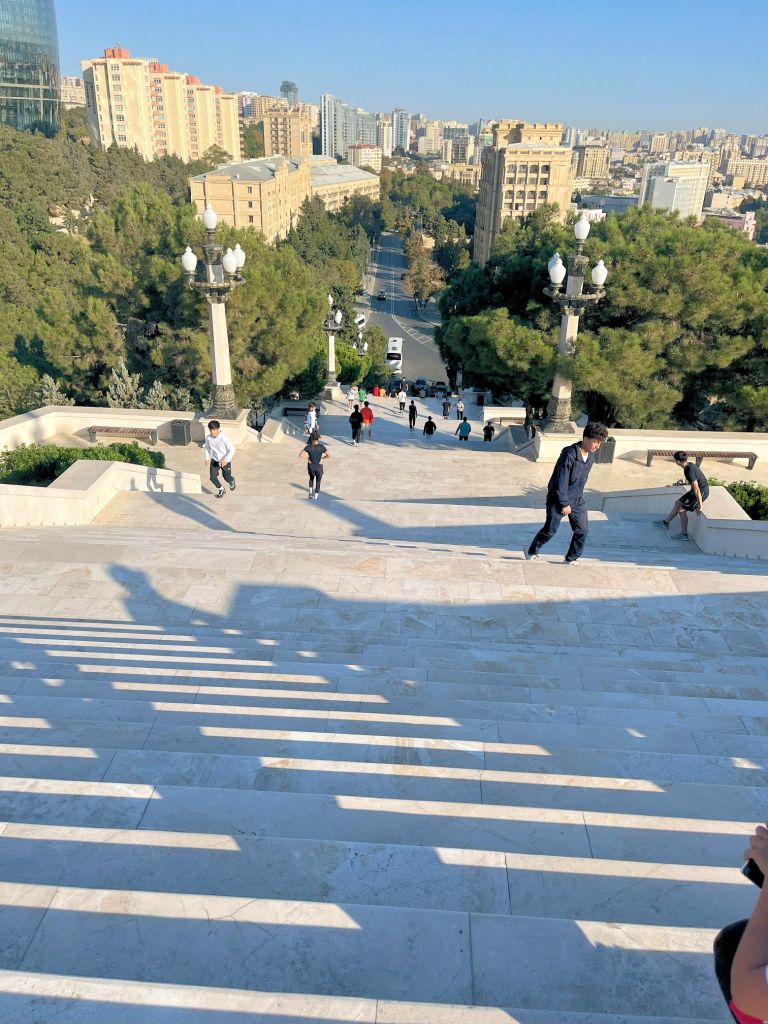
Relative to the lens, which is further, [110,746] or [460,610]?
[460,610]

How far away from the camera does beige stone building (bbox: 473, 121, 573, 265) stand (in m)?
89.2

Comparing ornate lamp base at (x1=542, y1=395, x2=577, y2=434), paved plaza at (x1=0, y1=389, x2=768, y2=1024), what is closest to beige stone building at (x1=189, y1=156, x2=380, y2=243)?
ornate lamp base at (x1=542, y1=395, x2=577, y2=434)

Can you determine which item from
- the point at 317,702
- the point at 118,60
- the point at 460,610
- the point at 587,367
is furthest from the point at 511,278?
the point at 118,60

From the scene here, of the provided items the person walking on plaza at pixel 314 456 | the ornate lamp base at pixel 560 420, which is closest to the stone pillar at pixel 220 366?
the person walking on plaza at pixel 314 456

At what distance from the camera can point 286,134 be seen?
5994 inches

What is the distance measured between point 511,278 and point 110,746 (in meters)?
19.2

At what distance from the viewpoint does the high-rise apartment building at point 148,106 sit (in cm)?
10894

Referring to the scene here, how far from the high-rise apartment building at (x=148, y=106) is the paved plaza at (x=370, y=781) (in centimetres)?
11383

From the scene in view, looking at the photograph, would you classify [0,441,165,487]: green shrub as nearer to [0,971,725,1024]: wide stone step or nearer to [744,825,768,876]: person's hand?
[0,971,725,1024]: wide stone step

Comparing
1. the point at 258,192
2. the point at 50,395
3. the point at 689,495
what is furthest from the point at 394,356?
the point at 689,495

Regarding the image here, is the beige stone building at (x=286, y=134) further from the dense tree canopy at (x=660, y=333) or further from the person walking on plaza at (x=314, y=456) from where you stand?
the person walking on plaza at (x=314, y=456)

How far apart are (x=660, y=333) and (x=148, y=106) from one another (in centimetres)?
12255

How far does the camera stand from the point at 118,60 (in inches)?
4218

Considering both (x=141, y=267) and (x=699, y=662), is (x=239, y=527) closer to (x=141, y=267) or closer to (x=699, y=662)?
(x=699, y=662)
